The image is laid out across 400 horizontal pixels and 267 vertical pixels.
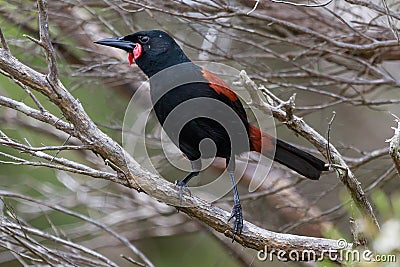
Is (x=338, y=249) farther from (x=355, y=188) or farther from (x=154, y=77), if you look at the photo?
(x=154, y=77)

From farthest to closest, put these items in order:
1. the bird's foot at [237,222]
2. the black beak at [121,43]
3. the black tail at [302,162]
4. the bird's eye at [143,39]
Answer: the bird's eye at [143,39]
the black beak at [121,43]
the black tail at [302,162]
the bird's foot at [237,222]

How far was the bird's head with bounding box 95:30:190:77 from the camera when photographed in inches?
134

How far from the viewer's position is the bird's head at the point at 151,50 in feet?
11.2

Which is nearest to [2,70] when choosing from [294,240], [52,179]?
[294,240]

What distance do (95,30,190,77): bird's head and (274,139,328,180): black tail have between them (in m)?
0.71

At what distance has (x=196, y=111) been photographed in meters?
3.20

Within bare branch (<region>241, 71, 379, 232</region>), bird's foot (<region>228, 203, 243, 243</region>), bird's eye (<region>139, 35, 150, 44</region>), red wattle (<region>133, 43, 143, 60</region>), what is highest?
bird's eye (<region>139, 35, 150, 44</region>)

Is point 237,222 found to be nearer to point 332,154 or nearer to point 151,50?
point 332,154

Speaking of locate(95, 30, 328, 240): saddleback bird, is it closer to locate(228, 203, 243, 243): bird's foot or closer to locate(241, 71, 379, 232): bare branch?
locate(228, 203, 243, 243): bird's foot

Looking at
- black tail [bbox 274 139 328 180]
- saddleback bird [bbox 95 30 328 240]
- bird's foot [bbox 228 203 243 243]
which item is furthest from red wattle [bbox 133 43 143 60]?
bird's foot [bbox 228 203 243 243]

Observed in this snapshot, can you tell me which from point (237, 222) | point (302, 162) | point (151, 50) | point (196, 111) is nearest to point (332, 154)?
point (237, 222)

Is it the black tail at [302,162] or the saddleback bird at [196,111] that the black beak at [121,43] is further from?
the black tail at [302,162]

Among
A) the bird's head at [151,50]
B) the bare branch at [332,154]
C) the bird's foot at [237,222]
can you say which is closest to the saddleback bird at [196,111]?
the bird's head at [151,50]

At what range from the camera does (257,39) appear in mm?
4766
